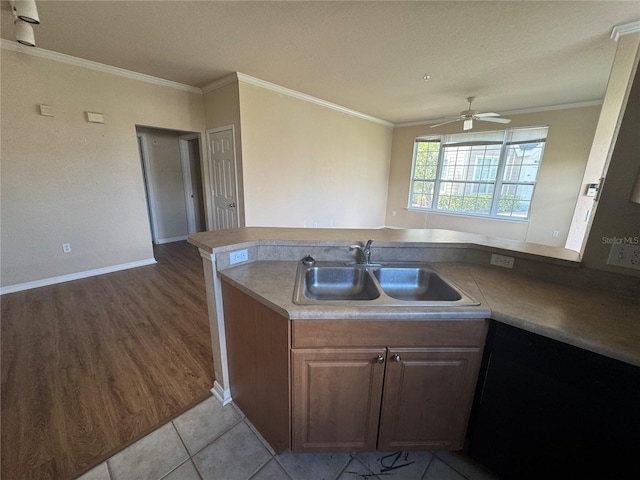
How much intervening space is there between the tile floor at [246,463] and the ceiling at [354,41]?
298cm

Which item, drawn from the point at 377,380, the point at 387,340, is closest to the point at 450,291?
the point at 387,340

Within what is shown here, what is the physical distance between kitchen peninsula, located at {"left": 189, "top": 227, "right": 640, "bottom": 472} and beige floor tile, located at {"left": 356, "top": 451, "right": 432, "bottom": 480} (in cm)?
15

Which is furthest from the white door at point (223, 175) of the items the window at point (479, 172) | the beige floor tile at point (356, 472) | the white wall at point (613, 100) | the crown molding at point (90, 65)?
the window at point (479, 172)

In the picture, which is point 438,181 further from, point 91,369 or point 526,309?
point 91,369

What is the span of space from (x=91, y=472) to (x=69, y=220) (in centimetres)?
310

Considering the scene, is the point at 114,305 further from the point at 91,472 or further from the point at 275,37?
the point at 275,37

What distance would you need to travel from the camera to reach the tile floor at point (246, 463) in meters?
1.23

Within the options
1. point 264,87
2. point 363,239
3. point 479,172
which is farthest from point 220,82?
point 479,172

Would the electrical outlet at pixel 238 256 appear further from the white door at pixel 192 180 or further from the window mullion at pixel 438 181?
the window mullion at pixel 438 181

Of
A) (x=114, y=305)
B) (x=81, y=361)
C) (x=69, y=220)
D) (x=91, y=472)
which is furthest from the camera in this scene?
(x=69, y=220)

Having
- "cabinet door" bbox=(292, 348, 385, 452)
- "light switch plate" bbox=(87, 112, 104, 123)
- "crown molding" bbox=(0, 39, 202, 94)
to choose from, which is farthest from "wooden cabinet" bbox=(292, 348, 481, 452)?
"crown molding" bbox=(0, 39, 202, 94)

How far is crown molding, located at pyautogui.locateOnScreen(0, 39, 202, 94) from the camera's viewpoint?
2611mm

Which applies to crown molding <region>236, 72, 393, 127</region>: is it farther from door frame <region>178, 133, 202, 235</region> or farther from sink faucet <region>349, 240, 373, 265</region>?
sink faucet <region>349, 240, 373, 265</region>

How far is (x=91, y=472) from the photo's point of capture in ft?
4.00
